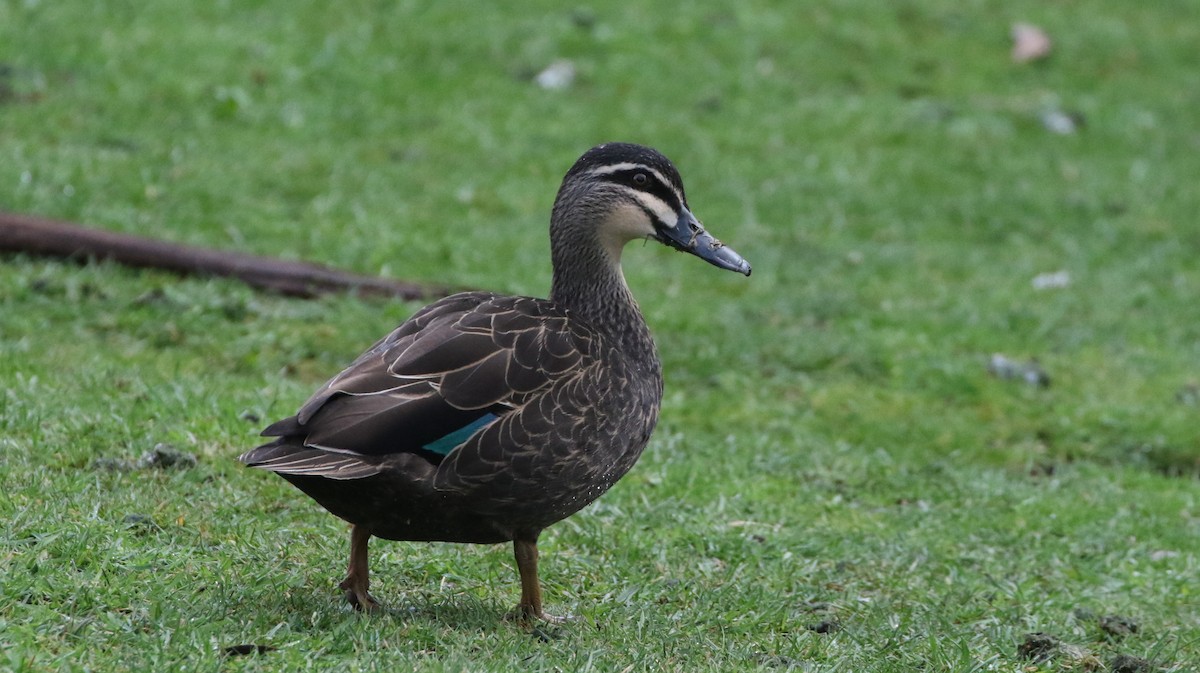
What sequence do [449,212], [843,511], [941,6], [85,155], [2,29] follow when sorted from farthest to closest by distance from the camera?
[941,6] → [2,29] → [449,212] → [85,155] → [843,511]

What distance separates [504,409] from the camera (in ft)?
17.0

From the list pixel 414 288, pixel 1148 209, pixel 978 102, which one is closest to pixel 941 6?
pixel 978 102

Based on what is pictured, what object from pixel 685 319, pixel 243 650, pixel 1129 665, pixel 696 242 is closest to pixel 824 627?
pixel 1129 665

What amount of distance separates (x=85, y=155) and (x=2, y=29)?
3.18 m

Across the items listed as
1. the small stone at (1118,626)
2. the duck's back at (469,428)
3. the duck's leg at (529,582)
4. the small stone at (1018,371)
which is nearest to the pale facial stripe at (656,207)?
the duck's back at (469,428)

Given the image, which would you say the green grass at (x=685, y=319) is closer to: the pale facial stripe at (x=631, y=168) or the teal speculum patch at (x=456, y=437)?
the teal speculum patch at (x=456, y=437)

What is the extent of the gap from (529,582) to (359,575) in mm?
600

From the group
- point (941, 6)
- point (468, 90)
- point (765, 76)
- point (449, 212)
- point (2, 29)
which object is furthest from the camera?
point (941, 6)

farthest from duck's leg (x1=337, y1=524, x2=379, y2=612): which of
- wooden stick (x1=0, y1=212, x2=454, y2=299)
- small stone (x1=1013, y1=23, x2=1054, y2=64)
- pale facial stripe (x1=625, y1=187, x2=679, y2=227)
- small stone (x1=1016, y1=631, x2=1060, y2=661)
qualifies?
small stone (x1=1013, y1=23, x2=1054, y2=64)

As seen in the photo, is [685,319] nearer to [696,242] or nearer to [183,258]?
[183,258]

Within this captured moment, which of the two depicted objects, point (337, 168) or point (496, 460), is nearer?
point (496, 460)

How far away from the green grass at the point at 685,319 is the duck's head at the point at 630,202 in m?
1.36

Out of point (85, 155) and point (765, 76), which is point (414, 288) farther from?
point (765, 76)

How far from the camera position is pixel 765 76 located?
53.7 ft
